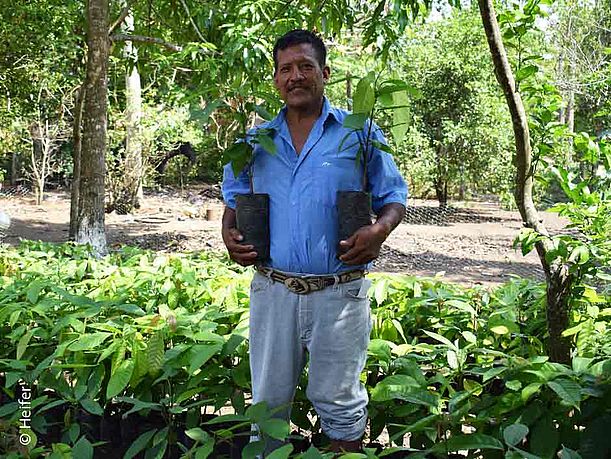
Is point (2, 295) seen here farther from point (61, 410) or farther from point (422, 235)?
point (422, 235)

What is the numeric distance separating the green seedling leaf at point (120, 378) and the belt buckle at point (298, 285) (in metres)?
0.61

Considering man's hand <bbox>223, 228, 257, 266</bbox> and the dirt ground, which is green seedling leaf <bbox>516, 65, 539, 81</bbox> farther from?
the dirt ground

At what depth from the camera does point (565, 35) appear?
1781cm

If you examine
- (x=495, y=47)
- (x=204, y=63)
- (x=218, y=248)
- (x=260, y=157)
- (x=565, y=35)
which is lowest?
(x=218, y=248)

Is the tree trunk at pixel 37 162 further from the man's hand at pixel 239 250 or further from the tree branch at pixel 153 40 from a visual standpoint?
the man's hand at pixel 239 250

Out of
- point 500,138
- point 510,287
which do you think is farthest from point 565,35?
point 510,287

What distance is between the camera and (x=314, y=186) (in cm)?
202

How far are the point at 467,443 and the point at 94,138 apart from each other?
464 cm

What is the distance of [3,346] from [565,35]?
17.8 metres

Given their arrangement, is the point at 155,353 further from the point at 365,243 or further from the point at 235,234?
the point at 365,243

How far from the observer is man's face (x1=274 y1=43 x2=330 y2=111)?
2.05 meters

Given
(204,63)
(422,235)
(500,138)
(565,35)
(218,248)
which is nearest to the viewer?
(204,63)

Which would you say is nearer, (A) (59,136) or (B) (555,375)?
(B) (555,375)

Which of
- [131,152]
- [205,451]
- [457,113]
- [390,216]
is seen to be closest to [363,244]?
[390,216]
